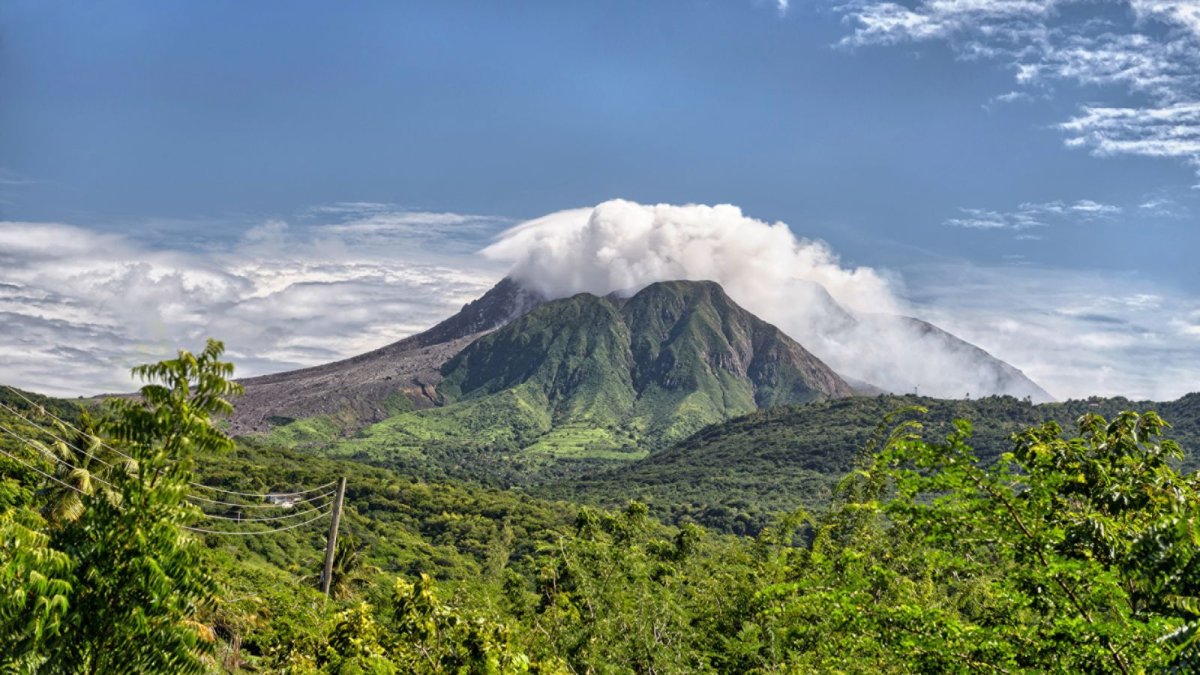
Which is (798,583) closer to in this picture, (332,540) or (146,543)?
(146,543)

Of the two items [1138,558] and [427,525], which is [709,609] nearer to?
[1138,558]

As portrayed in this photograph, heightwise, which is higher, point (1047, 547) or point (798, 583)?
point (1047, 547)

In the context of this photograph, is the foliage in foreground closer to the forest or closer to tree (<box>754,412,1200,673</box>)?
the forest

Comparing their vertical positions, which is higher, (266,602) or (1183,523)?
(1183,523)

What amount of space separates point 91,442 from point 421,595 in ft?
93.7

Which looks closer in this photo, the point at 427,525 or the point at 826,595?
the point at 826,595

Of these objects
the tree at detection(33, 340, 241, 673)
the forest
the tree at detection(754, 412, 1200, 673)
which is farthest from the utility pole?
the tree at detection(33, 340, 241, 673)

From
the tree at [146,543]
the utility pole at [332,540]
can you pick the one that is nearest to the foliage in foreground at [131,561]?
the tree at [146,543]

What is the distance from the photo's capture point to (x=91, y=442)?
3388cm

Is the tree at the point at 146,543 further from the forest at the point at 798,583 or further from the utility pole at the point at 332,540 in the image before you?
the utility pole at the point at 332,540

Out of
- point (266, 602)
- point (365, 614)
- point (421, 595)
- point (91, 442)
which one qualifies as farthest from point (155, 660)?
point (91, 442)

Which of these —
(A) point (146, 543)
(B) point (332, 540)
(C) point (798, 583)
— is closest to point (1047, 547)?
(C) point (798, 583)

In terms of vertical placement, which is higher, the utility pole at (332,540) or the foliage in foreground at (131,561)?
the foliage in foreground at (131,561)

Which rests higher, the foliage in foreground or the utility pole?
the foliage in foreground
